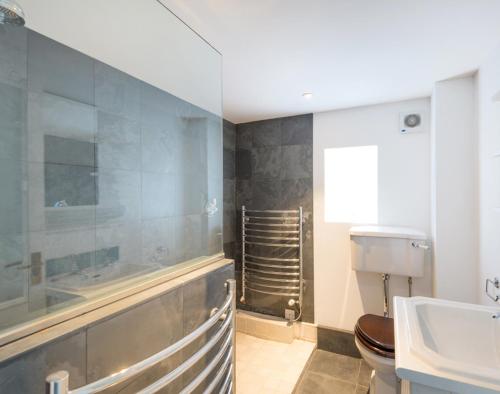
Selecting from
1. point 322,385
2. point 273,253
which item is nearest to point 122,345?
point 322,385

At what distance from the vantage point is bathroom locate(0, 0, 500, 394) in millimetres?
871

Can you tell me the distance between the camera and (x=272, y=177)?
110 inches

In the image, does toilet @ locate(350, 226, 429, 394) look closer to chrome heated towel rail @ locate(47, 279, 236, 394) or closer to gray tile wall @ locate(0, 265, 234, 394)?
chrome heated towel rail @ locate(47, 279, 236, 394)

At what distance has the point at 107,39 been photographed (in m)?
1.20

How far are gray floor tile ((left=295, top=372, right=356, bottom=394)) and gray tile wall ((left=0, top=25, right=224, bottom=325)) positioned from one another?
131 cm

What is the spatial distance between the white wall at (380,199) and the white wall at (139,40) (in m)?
1.30

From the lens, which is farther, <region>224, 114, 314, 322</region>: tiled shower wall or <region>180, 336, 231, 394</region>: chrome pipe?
<region>224, 114, 314, 322</region>: tiled shower wall

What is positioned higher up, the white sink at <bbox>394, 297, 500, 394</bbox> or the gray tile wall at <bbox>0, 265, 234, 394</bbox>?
the gray tile wall at <bbox>0, 265, 234, 394</bbox>

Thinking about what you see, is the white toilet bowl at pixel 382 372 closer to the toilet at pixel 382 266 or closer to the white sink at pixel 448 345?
the toilet at pixel 382 266

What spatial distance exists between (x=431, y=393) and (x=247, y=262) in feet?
6.79

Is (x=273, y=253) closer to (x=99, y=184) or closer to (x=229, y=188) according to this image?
(x=229, y=188)

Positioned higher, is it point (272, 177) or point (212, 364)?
point (272, 177)

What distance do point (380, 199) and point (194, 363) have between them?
1981mm

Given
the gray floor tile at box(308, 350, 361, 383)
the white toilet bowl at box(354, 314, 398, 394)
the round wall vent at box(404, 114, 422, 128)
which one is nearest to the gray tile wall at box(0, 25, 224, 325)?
the white toilet bowl at box(354, 314, 398, 394)
